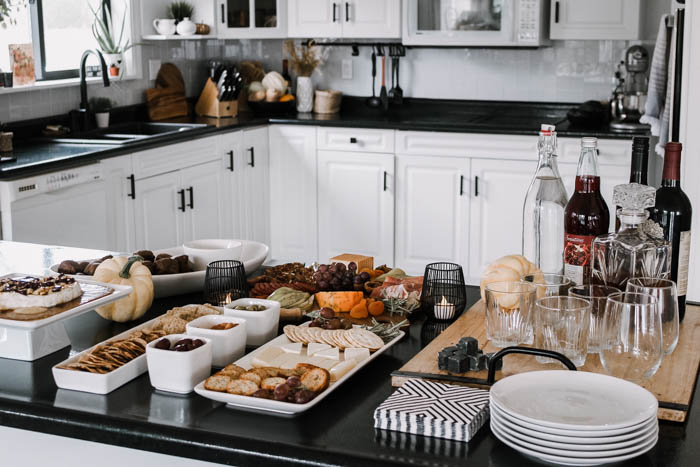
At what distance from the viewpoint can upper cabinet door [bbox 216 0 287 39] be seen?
5520 millimetres

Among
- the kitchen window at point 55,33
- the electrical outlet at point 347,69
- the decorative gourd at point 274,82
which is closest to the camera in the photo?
the kitchen window at point 55,33

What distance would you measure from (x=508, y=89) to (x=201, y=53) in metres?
2.01

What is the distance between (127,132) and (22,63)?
0.79 meters

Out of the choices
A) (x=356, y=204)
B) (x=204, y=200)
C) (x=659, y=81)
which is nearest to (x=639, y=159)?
(x=659, y=81)

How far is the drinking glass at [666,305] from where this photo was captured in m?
1.43

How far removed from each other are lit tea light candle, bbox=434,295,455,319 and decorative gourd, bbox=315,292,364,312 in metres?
0.17

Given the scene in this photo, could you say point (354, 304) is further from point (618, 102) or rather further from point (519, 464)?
point (618, 102)

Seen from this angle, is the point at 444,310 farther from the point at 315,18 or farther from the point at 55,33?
the point at 315,18

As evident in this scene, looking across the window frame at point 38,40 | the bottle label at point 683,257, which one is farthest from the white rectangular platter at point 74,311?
the window frame at point 38,40

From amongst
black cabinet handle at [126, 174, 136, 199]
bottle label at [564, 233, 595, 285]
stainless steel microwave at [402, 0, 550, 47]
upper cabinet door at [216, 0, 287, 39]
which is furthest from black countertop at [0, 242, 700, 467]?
upper cabinet door at [216, 0, 287, 39]

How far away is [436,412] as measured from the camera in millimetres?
1336

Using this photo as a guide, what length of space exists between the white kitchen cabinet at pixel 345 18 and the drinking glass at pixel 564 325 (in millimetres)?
3976

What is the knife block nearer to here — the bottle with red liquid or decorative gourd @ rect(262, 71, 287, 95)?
decorative gourd @ rect(262, 71, 287, 95)

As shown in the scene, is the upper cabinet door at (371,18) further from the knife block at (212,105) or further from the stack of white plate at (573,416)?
the stack of white plate at (573,416)
